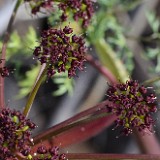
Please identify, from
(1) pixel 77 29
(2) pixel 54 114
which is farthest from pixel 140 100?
(2) pixel 54 114

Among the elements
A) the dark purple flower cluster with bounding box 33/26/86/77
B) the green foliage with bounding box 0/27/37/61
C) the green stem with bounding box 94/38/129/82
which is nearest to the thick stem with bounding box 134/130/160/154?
the green stem with bounding box 94/38/129/82

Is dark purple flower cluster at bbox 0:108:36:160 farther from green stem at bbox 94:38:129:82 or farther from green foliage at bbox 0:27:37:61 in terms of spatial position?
green stem at bbox 94:38:129:82

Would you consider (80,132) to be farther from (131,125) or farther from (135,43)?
(135,43)

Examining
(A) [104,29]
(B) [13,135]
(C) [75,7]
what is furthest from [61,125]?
(A) [104,29]

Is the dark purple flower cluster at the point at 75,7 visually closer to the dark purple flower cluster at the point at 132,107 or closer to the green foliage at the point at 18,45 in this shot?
the dark purple flower cluster at the point at 132,107

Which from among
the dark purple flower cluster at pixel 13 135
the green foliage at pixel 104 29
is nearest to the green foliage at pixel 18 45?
the green foliage at pixel 104 29
